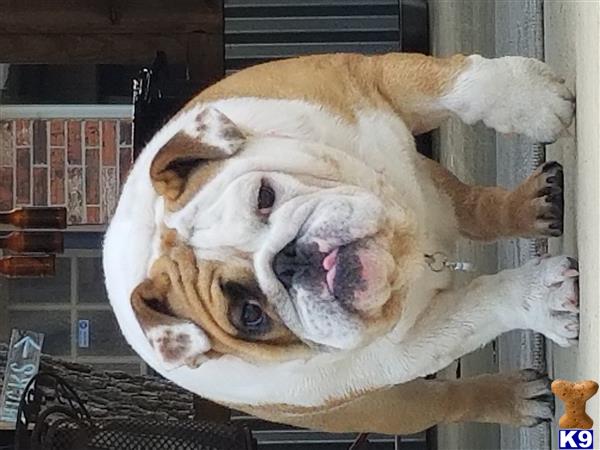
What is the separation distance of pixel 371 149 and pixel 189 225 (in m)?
0.31

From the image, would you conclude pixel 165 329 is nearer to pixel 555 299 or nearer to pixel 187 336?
pixel 187 336

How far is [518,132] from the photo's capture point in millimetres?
1882

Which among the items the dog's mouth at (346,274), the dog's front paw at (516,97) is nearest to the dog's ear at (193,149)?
the dog's mouth at (346,274)

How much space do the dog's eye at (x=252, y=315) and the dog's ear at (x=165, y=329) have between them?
0.24 ft

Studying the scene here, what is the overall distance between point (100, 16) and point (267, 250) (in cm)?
168

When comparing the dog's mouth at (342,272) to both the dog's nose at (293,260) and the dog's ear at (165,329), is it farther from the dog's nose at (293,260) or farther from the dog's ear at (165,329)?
the dog's ear at (165,329)

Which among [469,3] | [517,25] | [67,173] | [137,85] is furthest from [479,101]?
[67,173]

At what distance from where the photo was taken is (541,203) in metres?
2.01

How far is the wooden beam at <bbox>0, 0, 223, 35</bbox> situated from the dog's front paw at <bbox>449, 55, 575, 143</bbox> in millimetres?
1539

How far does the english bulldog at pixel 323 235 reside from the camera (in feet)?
5.72

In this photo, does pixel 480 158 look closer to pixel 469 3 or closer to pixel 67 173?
pixel 469 3

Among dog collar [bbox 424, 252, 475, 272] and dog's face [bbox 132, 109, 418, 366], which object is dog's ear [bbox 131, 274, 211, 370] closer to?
dog's face [bbox 132, 109, 418, 366]

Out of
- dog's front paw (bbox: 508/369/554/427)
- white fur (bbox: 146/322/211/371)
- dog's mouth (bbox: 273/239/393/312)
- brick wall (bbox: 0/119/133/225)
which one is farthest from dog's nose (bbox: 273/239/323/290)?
brick wall (bbox: 0/119/133/225)

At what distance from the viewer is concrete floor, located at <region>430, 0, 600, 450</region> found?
1563 mm
